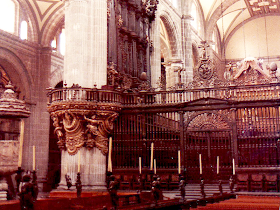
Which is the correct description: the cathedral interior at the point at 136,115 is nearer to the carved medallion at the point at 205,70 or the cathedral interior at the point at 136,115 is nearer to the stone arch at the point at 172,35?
the carved medallion at the point at 205,70

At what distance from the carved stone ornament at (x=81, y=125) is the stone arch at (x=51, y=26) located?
10737 mm

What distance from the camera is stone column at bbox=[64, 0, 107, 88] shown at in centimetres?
1353

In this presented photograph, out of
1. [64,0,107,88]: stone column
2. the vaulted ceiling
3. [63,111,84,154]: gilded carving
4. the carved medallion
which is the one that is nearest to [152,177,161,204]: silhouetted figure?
[63,111,84,154]: gilded carving

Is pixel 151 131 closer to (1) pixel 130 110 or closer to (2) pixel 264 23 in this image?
(1) pixel 130 110

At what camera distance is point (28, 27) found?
73.0 ft

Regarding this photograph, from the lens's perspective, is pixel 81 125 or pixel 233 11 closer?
pixel 81 125

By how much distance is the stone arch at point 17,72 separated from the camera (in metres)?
20.8

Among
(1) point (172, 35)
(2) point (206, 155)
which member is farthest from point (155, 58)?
(2) point (206, 155)

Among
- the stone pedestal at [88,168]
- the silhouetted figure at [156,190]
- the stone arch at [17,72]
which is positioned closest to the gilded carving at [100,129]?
the stone pedestal at [88,168]

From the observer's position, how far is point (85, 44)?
1373cm

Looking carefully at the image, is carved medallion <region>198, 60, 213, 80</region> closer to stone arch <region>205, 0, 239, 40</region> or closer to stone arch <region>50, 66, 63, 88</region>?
stone arch <region>50, 66, 63, 88</region>

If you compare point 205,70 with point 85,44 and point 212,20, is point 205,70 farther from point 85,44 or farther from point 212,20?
point 212,20

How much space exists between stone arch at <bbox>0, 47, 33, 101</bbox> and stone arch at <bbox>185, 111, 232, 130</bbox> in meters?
11.0

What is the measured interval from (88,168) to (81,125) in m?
1.37
